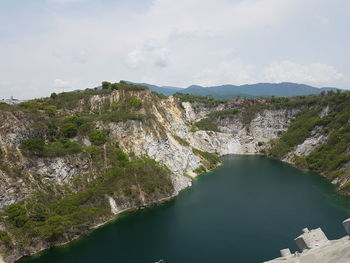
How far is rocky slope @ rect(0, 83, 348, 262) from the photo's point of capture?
4081cm

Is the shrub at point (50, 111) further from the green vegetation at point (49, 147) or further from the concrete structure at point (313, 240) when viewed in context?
the concrete structure at point (313, 240)

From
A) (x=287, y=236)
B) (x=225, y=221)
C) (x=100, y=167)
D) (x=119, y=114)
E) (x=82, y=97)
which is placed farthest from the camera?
(x=82, y=97)

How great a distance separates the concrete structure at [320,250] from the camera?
38.3 ft

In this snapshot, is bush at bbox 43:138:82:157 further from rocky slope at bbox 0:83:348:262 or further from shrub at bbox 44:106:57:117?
shrub at bbox 44:106:57:117

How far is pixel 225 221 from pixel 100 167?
79.3 ft

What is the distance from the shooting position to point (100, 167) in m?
54.3

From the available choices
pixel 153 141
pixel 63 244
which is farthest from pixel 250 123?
pixel 63 244

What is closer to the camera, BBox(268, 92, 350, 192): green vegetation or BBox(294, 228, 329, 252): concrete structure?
BBox(294, 228, 329, 252): concrete structure

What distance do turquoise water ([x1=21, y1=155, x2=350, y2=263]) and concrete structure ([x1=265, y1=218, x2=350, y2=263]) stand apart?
65.0 ft

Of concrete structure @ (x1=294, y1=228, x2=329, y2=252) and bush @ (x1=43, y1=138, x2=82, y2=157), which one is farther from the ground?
bush @ (x1=43, y1=138, x2=82, y2=157)

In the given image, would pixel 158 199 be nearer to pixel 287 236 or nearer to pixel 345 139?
pixel 287 236

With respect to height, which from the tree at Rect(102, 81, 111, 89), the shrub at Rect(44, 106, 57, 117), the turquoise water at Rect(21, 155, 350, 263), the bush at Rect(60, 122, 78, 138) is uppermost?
the tree at Rect(102, 81, 111, 89)

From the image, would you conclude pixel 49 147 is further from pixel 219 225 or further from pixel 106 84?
pixel 106 84

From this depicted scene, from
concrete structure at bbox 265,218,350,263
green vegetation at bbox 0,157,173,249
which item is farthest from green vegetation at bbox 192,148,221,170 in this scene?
concrete structure at bbox 265,218,350,263
